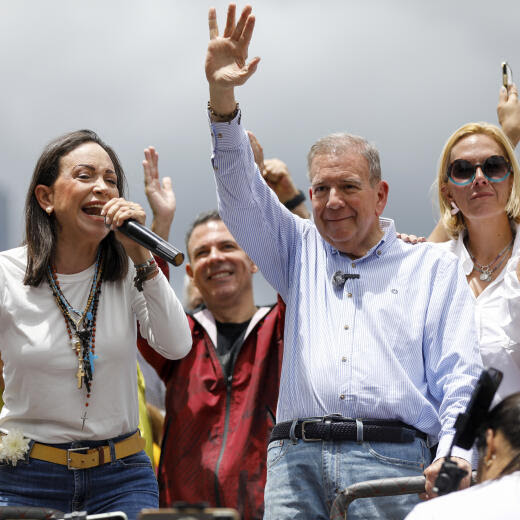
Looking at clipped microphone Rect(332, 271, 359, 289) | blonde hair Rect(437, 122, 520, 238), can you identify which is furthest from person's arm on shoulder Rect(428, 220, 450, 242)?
clipped microphone Rect(332, 271, 359, 289)

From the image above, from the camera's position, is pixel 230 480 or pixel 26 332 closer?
pixel 26 332

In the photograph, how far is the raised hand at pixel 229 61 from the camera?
4.10 metres

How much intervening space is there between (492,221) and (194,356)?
1.91m

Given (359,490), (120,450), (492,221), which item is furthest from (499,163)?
(120,450)

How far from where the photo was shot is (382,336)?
13.0 ft

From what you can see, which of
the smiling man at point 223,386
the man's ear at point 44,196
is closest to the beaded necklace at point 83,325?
the man's ear at point 44,196

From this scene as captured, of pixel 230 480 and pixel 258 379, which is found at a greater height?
pixel 258 379

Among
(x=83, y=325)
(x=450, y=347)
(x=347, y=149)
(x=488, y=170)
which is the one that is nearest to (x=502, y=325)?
(x=450, y=347)

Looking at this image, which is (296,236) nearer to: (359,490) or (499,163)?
(499,163)

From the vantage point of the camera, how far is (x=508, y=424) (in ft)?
8.39

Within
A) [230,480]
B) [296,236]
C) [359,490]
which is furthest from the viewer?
[230,480]

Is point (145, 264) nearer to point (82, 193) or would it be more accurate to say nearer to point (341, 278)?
point (82, 193)

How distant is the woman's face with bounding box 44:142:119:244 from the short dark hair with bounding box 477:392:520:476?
2180 millimetres

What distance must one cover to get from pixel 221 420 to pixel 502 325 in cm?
175
